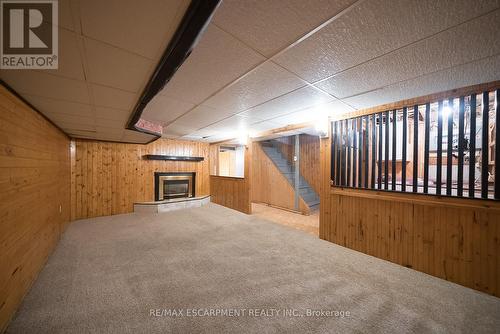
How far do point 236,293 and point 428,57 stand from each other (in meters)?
2.77

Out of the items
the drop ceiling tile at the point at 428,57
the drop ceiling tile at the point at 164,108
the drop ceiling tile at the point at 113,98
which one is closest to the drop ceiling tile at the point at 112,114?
the drop ceiling tile at the point at 113,98

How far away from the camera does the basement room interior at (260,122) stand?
1.11 metres

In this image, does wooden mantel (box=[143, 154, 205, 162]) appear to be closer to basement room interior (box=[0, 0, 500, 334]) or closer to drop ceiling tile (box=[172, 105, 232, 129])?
basement room interior (box=[0, 0, 500, 334])

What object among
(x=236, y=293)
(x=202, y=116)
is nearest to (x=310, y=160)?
(x=202, y=116)

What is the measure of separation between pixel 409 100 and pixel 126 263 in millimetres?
4445

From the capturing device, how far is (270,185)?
6824mm

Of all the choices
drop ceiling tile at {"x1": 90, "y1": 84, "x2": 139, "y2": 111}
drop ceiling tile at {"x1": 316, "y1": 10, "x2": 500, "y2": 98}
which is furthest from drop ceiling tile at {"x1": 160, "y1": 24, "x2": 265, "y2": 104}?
drop ceiling tile at {"x1": 316, "y1": 10, "x2": 500, "y2": 98}

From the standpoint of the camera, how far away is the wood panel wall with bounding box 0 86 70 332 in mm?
1578

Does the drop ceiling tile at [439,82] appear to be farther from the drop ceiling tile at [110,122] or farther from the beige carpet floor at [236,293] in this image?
the drop ceiling tile at [110,122]

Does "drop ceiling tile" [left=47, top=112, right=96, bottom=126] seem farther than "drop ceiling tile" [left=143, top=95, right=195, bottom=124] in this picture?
Yes

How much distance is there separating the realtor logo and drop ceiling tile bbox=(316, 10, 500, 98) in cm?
211

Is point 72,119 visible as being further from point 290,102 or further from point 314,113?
point 314,113

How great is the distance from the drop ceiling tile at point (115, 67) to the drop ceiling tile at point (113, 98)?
0.14m

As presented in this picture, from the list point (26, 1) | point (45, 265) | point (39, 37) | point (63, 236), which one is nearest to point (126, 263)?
point (45, 265)
